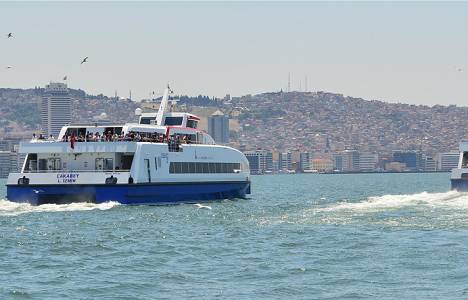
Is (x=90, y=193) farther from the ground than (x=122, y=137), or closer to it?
closer to it

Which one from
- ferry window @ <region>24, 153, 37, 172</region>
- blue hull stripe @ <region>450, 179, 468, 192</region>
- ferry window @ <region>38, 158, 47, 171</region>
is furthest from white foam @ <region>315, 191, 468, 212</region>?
ferry window @ <region>24, 153, 37, 172</region>

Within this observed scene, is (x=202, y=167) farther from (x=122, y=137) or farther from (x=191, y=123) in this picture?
(x=122, y=137)

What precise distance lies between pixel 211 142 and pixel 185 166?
24.3 ft

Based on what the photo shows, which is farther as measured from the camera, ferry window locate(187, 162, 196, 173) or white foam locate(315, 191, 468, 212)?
ferry window locate(187, 162, 196, 173)

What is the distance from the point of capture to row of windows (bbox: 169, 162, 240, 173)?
61556 mm

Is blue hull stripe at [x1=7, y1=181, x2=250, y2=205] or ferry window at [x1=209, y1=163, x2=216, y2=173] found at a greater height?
ferry window at [x1=209, y1=163, x2=216, y2=173]

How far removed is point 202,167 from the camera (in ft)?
212

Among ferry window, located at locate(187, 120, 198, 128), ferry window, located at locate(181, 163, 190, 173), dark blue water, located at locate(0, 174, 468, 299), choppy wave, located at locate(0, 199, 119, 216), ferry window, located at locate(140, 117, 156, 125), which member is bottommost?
dark blue water, located at locate(0, 174, 468, 299)

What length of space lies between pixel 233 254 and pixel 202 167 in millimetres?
28810

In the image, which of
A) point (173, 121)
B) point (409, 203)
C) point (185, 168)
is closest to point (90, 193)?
point (185, 168)

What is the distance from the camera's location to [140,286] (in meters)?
29.7

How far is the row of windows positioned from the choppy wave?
613 centimetres

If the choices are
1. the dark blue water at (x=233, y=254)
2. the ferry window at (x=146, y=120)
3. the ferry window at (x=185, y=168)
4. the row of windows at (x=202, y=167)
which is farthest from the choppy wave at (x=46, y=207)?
the ferry window at (x=146, y=120)

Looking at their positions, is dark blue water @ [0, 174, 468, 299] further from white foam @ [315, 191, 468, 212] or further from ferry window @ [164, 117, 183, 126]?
ferry window @ [164, 117, 183, 126]
